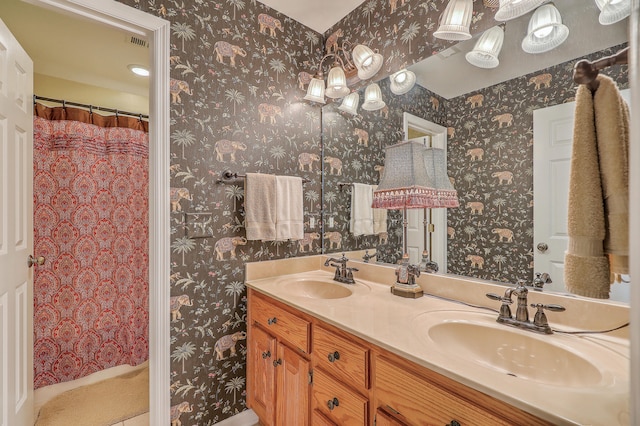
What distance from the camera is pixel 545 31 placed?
1.08m

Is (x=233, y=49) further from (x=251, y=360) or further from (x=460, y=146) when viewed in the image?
(x=251, y=360)

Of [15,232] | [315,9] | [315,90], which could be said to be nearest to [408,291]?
[315,90]

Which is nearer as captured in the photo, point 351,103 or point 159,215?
point 159,215

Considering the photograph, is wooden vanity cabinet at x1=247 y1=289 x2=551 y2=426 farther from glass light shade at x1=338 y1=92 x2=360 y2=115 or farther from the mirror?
glass light shade at x1=338 y1=92 x2=360 y2=115

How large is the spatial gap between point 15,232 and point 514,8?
95.8 inches

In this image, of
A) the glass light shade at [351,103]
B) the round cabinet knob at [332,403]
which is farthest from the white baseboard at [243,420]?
the glass light shade at [351,103]

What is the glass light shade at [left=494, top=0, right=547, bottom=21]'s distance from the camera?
43.1 inches

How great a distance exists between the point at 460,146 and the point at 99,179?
8.00 ft

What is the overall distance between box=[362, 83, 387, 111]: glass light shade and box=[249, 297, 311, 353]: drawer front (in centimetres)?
125

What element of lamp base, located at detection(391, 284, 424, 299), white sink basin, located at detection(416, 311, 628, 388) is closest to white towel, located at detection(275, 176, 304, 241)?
lamp base, located at detection(391, 284, 424, 299)

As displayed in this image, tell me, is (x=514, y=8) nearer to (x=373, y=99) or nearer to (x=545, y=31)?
(x=545, y=31)

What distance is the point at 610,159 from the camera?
1.95ft

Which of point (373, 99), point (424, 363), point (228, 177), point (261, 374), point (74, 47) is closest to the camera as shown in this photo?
point (424, 363)

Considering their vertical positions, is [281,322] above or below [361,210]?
below
